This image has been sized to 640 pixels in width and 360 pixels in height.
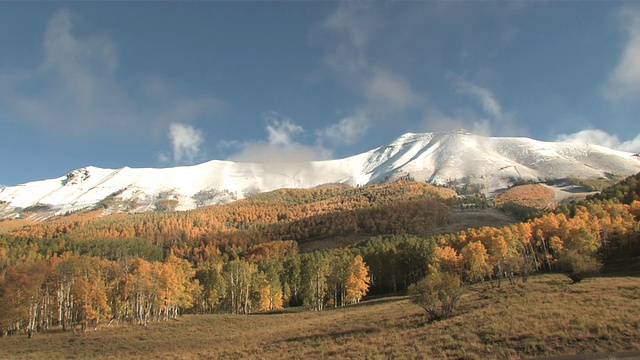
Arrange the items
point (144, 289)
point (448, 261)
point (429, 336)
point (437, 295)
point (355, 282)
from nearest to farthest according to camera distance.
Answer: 1. point (429, 336)
2. point (437, 295)
3. point (144, 289)
4. point (448, 261)
5. point (355, 282)

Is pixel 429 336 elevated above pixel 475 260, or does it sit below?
below

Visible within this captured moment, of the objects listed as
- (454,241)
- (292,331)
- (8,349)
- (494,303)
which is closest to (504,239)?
(454,241)

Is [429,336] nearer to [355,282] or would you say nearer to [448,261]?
[355,282]

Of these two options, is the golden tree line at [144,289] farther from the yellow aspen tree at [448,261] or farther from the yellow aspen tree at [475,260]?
the yellow aspen tree at [475,260]

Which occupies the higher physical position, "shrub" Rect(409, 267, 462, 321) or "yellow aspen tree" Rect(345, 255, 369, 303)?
"shrub" Rect(409, 267, 462, 321)

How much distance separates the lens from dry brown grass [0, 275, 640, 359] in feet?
94.3

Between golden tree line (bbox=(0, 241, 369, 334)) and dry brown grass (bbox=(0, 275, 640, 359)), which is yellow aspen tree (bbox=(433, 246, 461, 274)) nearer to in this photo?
golden tree line (bbox=(0, 241, 369, 334))

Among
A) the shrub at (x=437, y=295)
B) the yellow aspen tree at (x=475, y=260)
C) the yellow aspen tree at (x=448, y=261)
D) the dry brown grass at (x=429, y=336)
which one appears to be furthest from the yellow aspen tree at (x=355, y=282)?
the shrub at (x=437, y=295)

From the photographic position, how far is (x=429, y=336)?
35.9 m

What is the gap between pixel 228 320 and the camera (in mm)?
77688

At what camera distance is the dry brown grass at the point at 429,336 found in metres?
28.8

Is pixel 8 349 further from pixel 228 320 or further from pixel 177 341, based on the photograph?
pixel 228 320

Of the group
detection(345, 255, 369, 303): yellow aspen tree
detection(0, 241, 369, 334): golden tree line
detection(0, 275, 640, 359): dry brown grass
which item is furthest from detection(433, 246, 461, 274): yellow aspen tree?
detection(0, 275, 640, 359): dry brown grass

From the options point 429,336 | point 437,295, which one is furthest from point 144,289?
point 429,336
